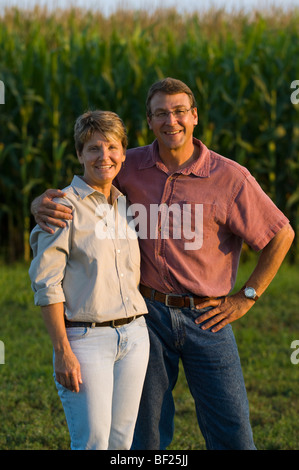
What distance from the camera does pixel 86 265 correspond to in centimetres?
267

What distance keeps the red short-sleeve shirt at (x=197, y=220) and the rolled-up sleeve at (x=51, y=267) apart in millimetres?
477

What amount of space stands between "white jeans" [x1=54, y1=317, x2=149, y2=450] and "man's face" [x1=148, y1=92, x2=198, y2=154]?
829 millimetres

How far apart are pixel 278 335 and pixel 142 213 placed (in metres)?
3.55

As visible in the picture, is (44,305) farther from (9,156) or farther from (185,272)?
(9,156)

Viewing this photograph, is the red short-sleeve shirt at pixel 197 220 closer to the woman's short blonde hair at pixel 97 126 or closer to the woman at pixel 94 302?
the woman at pixel 94 302

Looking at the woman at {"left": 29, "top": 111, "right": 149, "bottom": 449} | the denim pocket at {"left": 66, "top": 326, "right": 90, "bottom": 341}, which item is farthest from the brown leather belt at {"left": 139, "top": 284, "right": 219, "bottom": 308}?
the denim pocket at {"left": 66, "top": 326, "right": 90, "bottom": 341}

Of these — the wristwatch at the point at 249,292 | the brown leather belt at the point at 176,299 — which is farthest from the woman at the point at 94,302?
the wristwatch at the point at 249,292

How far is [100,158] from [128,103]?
5.78 metres

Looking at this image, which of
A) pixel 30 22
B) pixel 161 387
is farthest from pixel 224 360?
pixel 30 22

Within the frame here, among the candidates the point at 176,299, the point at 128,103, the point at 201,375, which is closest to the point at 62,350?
the point at 176,299

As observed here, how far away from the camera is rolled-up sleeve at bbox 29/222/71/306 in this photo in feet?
8.51

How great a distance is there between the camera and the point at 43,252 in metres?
2.60

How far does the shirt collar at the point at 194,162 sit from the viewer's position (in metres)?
2.97

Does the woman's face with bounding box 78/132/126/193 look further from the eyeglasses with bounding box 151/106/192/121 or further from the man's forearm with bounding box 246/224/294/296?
the man's forearm with bounding box 246/224/294/296
